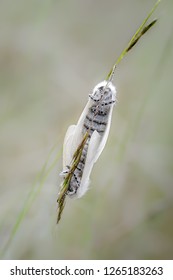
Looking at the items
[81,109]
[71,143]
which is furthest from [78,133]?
[81,109]

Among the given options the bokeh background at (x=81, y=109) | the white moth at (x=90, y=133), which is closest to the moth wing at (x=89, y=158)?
the white moth at (x=90, y=133)

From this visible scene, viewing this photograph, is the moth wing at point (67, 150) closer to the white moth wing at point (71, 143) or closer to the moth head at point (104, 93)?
the white moth wing at point (71, 143)

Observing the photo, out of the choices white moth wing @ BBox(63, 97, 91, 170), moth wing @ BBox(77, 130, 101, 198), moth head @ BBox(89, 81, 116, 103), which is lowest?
moth wing @ BBox(77, 130, 101, 198)

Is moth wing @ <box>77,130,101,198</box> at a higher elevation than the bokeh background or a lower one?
lower

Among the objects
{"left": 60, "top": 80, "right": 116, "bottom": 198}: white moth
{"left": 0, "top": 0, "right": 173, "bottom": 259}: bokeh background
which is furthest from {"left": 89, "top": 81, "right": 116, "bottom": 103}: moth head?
{"left": 0, "top": 0, "right": 173, "bottom": 259}: bokeh background

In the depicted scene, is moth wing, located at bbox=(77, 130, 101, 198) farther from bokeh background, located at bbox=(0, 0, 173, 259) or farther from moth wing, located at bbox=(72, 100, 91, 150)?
bokeh background, located at bbox=(0, 0, 173, 259)

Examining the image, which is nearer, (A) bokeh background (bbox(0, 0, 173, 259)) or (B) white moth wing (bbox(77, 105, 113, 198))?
(B) white moth wing (bbox(77, 105, 113, 198))
